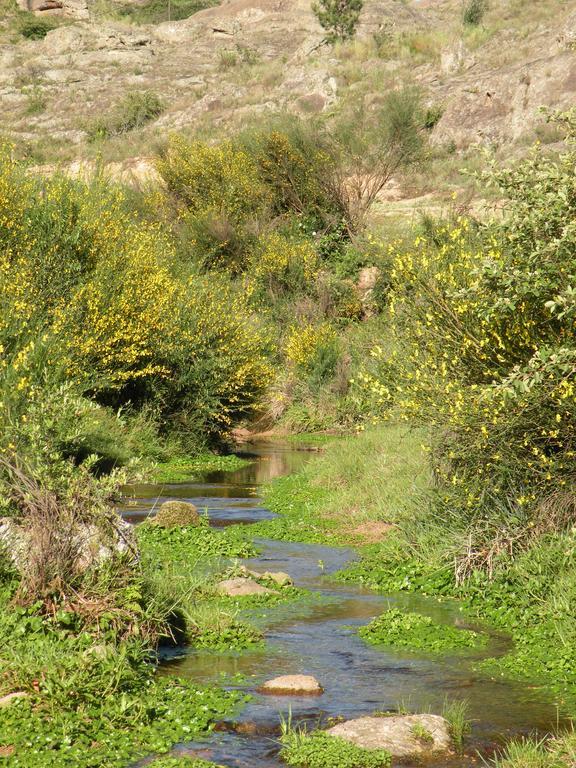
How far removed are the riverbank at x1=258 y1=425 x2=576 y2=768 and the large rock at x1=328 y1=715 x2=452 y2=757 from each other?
2.02ft

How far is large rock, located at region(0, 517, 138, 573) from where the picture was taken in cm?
919

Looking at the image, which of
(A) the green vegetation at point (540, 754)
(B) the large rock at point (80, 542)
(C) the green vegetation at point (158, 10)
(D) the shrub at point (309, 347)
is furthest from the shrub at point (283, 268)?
(C) the green vegetation at point (158, 10)

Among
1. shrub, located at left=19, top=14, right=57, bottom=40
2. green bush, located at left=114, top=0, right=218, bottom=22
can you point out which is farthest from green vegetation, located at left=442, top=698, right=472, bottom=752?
green bush, located at left=114, top=0, right=218, bottom=22

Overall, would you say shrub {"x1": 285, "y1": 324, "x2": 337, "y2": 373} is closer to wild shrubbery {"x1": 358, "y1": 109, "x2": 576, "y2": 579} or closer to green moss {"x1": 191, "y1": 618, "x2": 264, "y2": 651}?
wild shrubbery {"x1": 358, "y1": 109, "x2": 576, "y2": 579}

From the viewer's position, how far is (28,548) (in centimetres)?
922

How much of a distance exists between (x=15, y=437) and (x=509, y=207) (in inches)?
224

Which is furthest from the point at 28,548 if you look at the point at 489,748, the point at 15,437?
the point at 489,748

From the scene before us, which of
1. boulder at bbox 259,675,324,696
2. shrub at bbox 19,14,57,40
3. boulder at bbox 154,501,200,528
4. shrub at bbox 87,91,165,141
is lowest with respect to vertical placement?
boulder at bbox 154,501,200,528

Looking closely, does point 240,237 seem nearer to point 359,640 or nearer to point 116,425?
point 116,425

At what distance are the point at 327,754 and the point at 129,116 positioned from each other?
56.4 metres

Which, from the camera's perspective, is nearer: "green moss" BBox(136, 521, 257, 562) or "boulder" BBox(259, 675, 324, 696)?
"boulder" BBox(259, 675, 324, 696)

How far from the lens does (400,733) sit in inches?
307

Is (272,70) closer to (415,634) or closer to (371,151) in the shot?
(371,151)

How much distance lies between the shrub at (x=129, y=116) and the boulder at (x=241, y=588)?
4977cm
